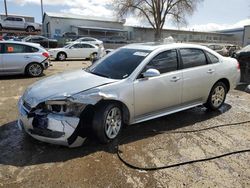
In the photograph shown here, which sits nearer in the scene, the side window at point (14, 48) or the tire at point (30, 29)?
the side window at point (14, 48)

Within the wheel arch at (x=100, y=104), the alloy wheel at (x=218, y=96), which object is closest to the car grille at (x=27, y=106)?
the wheel arch at (x=100, y=104)

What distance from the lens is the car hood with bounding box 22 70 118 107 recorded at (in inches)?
150

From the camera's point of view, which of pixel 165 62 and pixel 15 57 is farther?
pixel 15 57

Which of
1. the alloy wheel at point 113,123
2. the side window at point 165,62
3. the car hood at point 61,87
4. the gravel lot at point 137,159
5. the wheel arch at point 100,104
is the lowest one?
the gravel lot at point 137,159

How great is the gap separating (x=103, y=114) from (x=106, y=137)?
376 millimetres

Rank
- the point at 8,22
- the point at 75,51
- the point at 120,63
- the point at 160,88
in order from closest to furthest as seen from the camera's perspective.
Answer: the point at 160,88 → the point at 120,63 → the point at 75,51 → the point at 8,22

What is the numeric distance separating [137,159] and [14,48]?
324 inches

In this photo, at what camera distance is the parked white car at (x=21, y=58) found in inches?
389

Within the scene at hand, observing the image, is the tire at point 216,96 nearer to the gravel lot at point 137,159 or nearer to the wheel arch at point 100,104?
the gravel lot at point 137,159

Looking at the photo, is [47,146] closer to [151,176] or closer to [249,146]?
[151,176]

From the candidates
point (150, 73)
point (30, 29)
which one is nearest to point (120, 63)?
point (150, 73)

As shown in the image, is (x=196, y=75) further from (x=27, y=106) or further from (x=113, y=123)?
(x=27, y=106)

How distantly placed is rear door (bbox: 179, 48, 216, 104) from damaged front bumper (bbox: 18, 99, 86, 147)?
90.4 inches

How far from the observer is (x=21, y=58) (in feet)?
33.3
